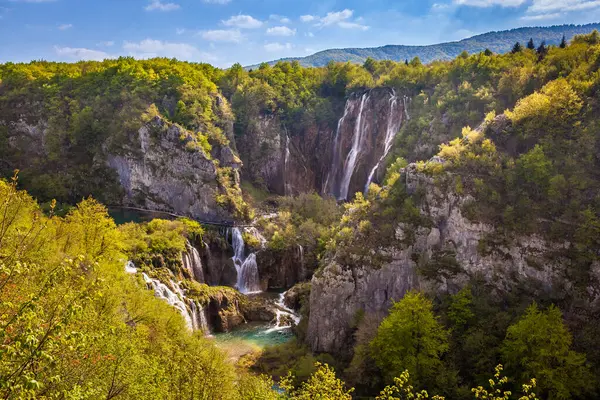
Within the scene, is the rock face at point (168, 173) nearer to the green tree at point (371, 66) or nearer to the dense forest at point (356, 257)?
the dense forest at point (356, 257)

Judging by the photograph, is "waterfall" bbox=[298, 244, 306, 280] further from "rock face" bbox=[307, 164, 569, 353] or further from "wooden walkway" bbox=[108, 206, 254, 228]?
"rock face" bbox=[307, 164, 569, 353]

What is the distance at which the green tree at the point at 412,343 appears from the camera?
1187 inches

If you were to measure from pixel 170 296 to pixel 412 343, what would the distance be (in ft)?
72.7

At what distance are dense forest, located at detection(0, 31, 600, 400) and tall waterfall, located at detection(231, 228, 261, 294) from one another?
1.79ft

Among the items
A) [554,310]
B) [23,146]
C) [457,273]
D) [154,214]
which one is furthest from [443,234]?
[23,146]

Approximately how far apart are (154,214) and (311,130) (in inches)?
1219

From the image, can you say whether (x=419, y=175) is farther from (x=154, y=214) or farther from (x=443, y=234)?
(x=154, y=214)

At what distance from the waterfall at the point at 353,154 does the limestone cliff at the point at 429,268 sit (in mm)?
31305

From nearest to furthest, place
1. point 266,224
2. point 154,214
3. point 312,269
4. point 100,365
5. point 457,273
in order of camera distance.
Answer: point 100,365, point 457,273, point 312,269, point 266,224, point 154,214

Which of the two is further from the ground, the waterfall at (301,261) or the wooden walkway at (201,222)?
the wooden walkway at (201,222)

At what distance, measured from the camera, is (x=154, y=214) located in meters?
66.1

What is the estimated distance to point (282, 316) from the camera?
150ft

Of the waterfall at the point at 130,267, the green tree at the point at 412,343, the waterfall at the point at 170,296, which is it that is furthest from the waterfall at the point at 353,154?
the green tree at the point at 412,343

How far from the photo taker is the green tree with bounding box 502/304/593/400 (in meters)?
26.9
